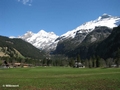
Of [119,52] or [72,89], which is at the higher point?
[119,52]

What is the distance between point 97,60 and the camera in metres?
196

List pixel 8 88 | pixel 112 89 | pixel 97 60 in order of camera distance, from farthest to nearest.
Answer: pixel 97 60 < pixel 8 88 < pixel 112 89

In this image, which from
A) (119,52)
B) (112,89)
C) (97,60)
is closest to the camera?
(112,89)

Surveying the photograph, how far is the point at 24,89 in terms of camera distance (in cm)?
2984

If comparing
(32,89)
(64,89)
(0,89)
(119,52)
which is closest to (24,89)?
(32,89)

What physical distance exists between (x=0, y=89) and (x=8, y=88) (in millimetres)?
1408

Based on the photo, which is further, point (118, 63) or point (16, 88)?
point (118, 63)

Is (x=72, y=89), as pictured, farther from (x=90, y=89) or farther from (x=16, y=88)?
(x=16, y=88)

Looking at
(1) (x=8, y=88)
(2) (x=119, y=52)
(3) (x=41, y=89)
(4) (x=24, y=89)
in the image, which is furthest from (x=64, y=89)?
(2) (x=119, y=52)

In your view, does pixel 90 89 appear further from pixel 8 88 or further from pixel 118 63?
pixel 118 63

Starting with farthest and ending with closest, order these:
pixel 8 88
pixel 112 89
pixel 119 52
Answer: pixel 119 52 → pixel 8 88 → pixel 112 89

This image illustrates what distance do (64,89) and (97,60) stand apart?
17083 centimetres

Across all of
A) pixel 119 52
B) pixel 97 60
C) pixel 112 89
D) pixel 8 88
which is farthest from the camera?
pixel 97 60

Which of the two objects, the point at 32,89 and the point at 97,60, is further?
the point at 97,60
